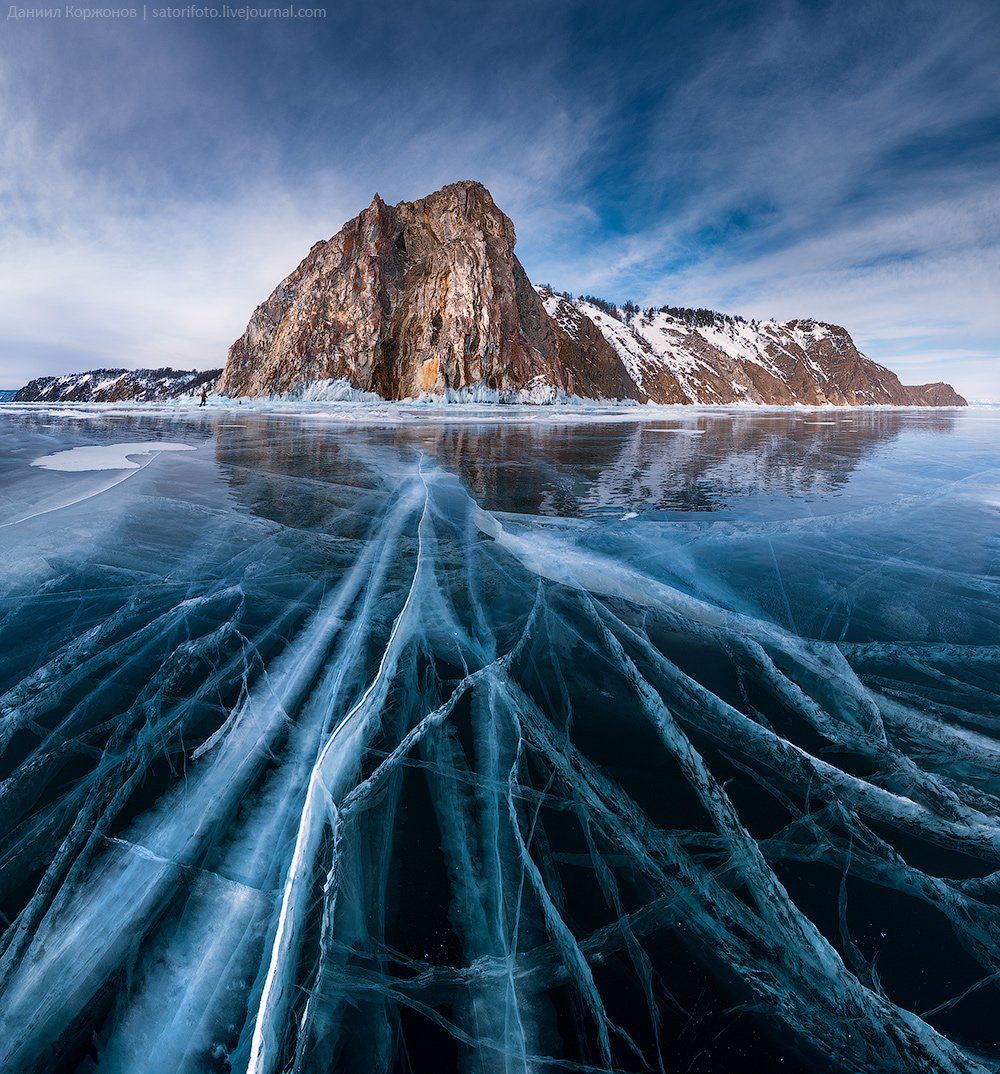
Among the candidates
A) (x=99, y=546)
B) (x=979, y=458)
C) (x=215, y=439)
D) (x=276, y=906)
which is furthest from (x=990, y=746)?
(x=215, y=439)

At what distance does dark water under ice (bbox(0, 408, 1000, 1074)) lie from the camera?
1.18 metres

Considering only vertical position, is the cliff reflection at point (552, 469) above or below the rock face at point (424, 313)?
below

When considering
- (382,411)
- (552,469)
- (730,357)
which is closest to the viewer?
(552,469)

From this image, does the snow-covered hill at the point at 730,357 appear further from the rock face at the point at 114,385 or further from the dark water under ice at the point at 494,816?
the rock face at the point at 114,385

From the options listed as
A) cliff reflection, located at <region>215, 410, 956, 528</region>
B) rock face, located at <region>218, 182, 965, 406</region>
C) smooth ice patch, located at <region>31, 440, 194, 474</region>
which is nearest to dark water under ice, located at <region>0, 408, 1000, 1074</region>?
cliff reflection, located at <region>215, 410, 956, 528</region>

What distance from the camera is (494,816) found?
1.73 metres

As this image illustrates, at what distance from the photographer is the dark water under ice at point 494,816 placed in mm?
1177

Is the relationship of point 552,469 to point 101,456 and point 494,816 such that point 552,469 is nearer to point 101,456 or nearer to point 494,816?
point 494,816

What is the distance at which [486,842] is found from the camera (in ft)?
5.37

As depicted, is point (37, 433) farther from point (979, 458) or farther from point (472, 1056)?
point (979, 458)

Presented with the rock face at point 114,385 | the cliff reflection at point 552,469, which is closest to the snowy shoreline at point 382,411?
the cliff reflection at point 552,469

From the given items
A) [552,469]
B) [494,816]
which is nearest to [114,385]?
[552,469]

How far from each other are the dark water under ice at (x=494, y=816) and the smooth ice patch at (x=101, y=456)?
5.39 metres

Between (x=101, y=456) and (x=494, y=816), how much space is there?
1128 cm
